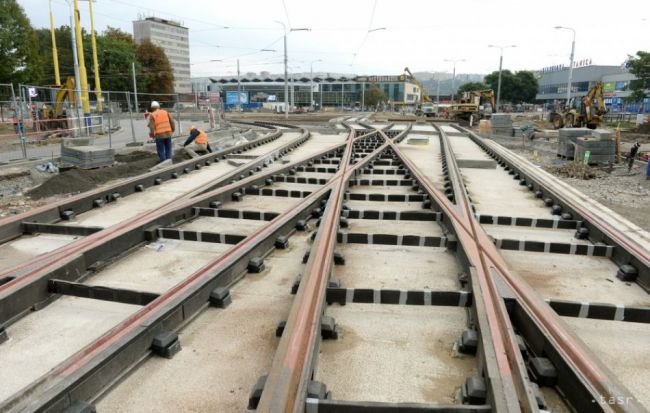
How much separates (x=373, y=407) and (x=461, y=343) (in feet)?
3.26

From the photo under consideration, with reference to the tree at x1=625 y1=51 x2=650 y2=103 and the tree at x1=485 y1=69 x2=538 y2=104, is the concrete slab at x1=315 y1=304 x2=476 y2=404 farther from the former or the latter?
the tree at x1=485 y1=69 x2=538 y2=104

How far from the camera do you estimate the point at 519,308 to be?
3.00 m

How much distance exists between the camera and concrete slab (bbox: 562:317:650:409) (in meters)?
2.68

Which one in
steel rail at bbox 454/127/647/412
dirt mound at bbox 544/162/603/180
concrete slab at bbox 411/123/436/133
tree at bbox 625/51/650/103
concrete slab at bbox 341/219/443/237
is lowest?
dirt mound at bbox 544/162/603/180

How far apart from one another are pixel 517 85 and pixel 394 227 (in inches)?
4237

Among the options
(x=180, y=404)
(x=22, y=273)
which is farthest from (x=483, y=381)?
(x=22, y=273)

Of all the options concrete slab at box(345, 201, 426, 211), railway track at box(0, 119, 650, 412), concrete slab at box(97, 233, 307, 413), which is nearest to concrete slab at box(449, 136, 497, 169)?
concrete slab at box(345, 201, 426, 211)

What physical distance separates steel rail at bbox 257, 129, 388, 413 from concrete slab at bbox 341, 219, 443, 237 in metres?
1.56

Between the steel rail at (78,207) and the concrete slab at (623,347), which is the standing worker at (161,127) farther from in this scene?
the concrete slab at (623,347)

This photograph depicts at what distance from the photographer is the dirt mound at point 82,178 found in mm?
8320

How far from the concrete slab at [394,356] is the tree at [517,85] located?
105 m

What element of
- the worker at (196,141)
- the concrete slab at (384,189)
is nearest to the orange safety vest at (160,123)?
the worker at (196,141)

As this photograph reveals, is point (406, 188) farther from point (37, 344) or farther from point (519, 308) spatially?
point (37, 344)

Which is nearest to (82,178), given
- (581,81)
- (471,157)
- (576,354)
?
(576,354)
